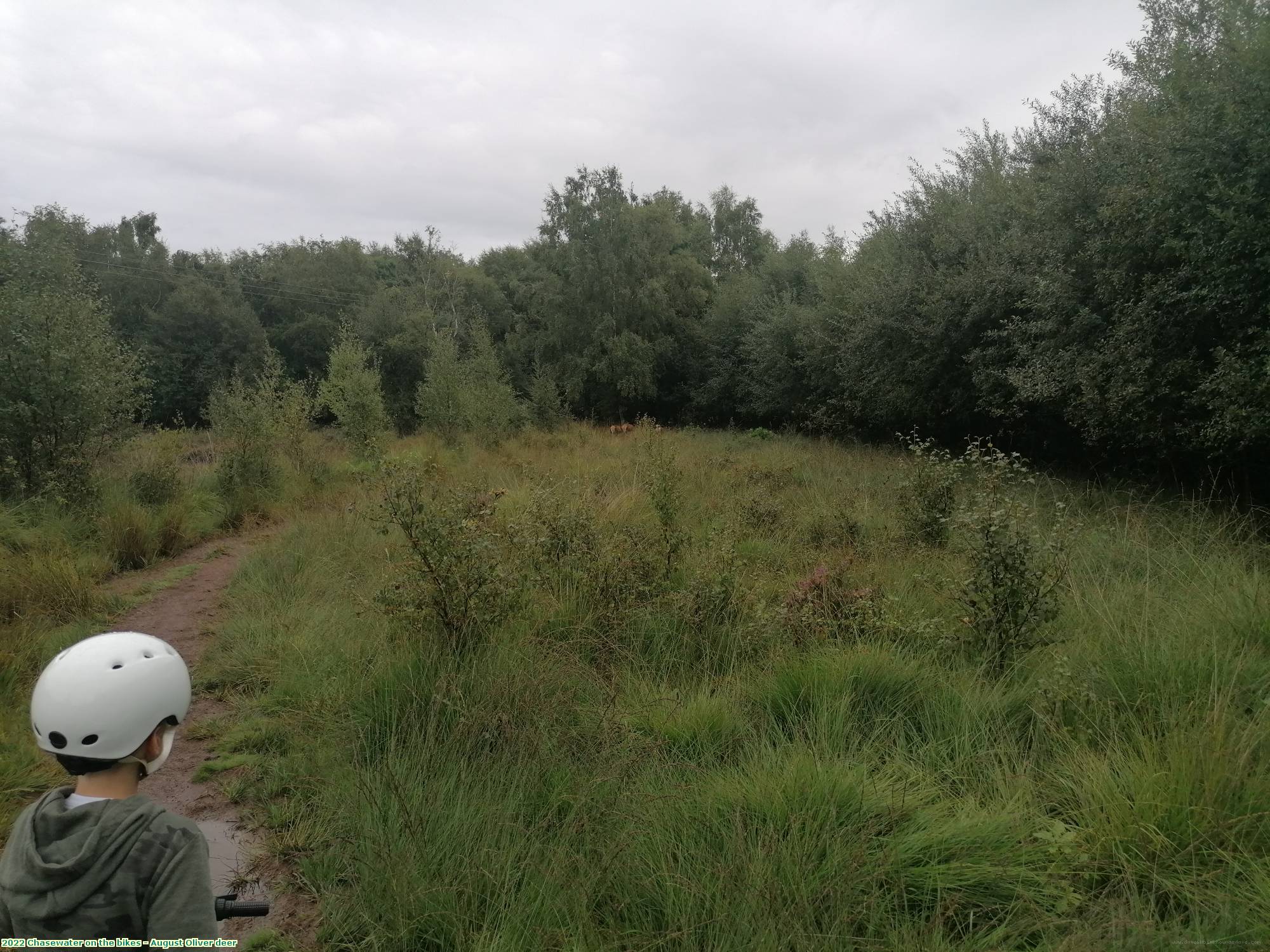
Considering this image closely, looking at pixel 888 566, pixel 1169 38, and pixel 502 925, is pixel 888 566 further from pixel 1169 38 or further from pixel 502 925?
pixel 1169 38

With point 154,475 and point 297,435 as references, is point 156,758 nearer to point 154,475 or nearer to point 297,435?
point 154,475

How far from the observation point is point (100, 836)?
5.40ft

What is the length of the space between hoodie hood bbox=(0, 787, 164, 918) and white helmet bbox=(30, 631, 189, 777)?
13 cm

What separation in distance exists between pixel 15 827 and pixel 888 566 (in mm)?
6288

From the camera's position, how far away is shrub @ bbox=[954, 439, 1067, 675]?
4.44 metres

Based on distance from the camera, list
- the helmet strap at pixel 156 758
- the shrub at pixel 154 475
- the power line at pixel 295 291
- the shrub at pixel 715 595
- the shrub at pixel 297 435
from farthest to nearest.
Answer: the power line at pixel 295 291 < the shrub at pixel 297 435 < the shrub at pixel 154 475 < the shrub at pixel 715 595 < the helmet strap at pixel 156 758

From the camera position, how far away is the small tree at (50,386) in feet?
29.1

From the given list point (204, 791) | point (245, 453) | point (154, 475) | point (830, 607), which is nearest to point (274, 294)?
point (245, 453)

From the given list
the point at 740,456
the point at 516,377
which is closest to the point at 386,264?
the point at 516,377

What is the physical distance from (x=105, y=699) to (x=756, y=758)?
106 inches

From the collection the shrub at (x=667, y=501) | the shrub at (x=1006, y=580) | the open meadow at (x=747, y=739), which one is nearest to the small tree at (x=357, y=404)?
the shrub at (x=667, y=501)

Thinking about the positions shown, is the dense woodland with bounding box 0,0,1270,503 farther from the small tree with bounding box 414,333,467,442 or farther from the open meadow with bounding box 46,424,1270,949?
the open meadow with bounding box 46,424,1270,949

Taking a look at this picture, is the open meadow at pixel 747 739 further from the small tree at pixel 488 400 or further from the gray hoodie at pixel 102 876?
the small tree at pixel 488 400

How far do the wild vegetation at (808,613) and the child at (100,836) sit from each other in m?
1.22
